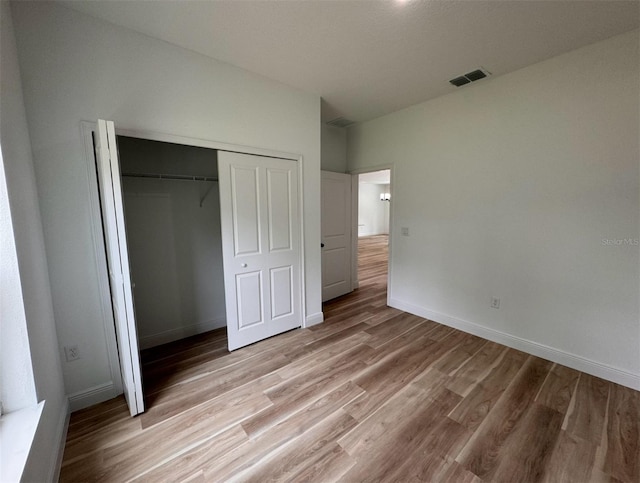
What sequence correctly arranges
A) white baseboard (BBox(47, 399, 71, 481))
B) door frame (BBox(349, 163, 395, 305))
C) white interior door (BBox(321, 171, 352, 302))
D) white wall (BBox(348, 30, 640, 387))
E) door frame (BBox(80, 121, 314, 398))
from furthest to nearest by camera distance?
white interior door (BBox(321, 171, 352, 302)) → door frame (BBox(349, 163, 395, 305)) → white wall (BBox(348, 30, 640, 387)) → door frame (BBox(80, 121, 314, 398)) → white baseboard (BBox(47, 399, 71, 481))

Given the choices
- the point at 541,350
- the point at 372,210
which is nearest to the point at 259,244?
the point at 541,350

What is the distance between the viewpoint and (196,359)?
2.54m

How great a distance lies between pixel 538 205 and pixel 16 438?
3.86 meters

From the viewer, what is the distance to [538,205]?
8.07ft

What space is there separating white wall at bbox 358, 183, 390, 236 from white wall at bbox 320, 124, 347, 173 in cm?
755

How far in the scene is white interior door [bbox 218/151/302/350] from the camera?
253 centimetres

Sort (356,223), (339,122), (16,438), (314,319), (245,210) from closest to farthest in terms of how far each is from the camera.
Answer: (16,438)
(245,210)
(314,319)
(339,122)
(356,223)

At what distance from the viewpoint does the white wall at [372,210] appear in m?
11.9

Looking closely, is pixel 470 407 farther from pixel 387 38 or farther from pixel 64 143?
pixel 64 143

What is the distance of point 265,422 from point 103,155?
2.02 m

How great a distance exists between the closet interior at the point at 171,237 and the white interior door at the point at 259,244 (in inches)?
27.3

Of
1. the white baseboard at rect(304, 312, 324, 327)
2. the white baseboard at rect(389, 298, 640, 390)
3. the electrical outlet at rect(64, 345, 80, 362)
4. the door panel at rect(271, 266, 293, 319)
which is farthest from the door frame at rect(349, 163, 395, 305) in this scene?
the electrical outlet at rect(64, 345, 80, 362)

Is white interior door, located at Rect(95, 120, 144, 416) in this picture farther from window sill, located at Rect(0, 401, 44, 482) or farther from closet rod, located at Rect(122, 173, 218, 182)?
closet rod, located at Rect(122, 173, 218, 182)

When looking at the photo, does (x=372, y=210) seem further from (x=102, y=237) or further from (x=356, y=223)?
(x=102, y=237)
